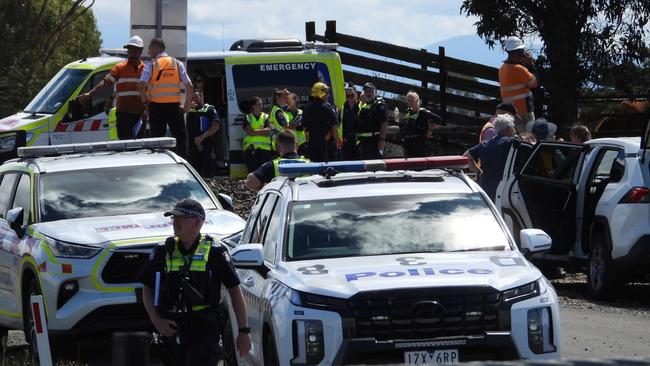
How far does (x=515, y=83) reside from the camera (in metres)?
19.2

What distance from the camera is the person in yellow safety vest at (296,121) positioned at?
21453mm

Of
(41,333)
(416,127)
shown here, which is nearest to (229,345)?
(41,333)

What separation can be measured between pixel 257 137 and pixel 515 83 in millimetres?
4211

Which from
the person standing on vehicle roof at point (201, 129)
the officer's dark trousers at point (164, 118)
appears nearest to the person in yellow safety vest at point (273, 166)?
the officer's dark trousers at point (164, 118)

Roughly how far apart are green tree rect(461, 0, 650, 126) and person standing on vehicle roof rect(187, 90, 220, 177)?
6.44 metres

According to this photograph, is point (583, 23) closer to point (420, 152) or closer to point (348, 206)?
point (420, 152)

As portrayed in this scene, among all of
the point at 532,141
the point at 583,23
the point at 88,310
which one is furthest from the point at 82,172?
the point at 583,23

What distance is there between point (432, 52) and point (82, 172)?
16.6 m

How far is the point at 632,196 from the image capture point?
46.5ft

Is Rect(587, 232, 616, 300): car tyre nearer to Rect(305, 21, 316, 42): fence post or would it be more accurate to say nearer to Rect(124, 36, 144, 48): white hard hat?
Rect(124, 36, 144, 48): white hard hat

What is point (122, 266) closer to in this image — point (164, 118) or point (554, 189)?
point (554, 189)

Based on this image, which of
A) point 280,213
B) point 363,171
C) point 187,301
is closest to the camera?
point 187,301

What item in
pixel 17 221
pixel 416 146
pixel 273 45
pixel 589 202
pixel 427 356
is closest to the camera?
pixel 427 356

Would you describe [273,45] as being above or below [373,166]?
above
